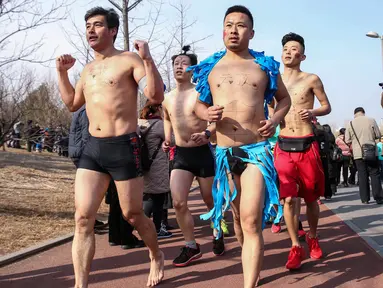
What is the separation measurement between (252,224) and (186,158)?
5.50 ft

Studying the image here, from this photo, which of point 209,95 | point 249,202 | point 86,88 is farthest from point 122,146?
point 249,202

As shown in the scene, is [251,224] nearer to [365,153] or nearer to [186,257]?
[186,257]

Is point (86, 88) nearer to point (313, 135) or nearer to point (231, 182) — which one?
point (231, 182)

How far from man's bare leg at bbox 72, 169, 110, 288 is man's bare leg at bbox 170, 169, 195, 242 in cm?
125

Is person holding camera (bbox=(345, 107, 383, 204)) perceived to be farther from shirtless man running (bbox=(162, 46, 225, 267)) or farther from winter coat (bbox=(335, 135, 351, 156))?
shirtless man running (bbox=(162, 46, 225, 267))

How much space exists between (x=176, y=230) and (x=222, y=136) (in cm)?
340

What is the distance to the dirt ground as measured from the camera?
6.18 metres

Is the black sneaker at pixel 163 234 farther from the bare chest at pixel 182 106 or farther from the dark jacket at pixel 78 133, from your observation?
the bare chest at pixel 182 106

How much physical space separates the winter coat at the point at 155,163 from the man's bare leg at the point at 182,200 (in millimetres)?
1219

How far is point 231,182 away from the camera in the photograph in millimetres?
3896

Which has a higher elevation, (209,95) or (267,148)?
(209,95)

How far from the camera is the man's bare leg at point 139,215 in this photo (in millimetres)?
3818

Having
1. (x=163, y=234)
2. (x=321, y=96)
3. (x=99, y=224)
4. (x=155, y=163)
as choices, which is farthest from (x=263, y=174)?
(x=99, y=224)

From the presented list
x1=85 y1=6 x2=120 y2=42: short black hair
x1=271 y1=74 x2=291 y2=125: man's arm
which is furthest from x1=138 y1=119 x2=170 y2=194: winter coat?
x1=271 y1=74 x2=291 y2=125: man's arm
